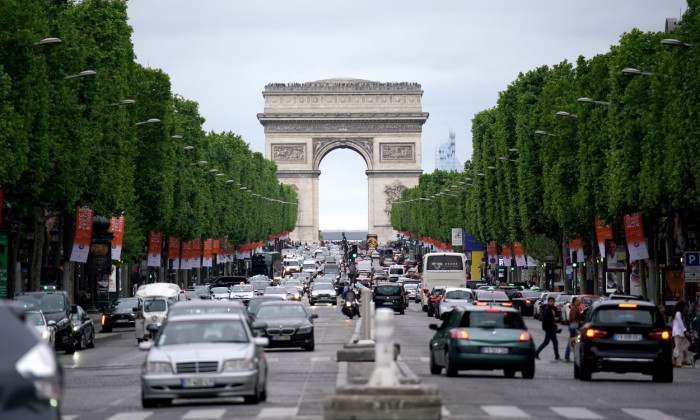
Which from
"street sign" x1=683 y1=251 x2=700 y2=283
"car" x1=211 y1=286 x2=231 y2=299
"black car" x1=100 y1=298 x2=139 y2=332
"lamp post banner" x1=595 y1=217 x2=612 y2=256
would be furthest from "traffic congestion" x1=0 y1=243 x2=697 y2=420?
"car" x1=211 y1=286 x2=231 y2=299

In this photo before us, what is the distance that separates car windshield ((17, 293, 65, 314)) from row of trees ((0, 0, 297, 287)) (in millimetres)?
3593

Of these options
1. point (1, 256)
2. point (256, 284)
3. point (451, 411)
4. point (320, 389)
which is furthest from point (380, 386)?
point (256, 284)

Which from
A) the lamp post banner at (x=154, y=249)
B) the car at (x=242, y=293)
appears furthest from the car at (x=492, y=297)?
the lamp post banner at (x=154, y=249)

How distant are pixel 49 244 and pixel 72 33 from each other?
25467 mm

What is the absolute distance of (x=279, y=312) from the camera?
125 feet

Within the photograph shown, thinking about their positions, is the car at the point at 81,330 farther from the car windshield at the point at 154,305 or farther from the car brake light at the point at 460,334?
the car brake light at the point at 460,334

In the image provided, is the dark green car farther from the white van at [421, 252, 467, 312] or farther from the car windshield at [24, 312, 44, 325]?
the white van at [421, 252, 467, 312]

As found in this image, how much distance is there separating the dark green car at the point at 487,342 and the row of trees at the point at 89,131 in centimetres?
1772

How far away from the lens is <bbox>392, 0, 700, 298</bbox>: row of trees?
1732 inches

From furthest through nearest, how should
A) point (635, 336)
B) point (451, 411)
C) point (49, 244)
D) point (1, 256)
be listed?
point (49, 244) → point (1, 256) → point (635, 336) → point (451, 411)

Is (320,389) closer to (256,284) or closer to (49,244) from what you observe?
(49,244)

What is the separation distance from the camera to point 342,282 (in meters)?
109

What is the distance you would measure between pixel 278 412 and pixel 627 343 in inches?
395

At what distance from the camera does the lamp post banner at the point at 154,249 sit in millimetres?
76688
